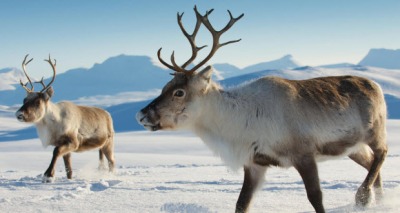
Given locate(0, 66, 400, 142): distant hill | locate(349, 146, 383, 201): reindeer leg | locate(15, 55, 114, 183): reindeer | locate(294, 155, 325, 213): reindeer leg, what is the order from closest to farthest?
1. locate(294, 155, 325, 213): reindeer leg
2. locate(349, 146, 383, 201): reindeer leg
3. locate(15, 55, 114, 183): reindeer
4. locate(0, 66, 400, 142): distant hill

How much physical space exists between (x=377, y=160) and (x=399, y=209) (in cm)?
76

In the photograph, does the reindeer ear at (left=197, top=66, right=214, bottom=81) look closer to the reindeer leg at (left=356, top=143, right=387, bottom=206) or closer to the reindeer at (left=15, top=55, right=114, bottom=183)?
the reindeer leg at (left=356, top=143, right=387, bottom=206)

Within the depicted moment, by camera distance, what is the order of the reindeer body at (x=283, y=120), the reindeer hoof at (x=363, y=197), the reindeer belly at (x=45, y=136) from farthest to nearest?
the reindeer belly at (x=45, y=136)
the reindeer hoof at (x=363, y=197)
the reindeer body at (x=283, y=120)

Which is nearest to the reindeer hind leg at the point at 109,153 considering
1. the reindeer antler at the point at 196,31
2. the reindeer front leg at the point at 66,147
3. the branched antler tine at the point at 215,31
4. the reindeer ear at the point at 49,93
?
the reindeer front leg at the point at 66,147

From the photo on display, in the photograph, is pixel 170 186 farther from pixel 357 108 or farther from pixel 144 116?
pixel 357 108

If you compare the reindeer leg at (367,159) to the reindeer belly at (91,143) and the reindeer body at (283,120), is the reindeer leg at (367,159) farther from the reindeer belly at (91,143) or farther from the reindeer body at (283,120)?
the reindeer belly at (91,143)

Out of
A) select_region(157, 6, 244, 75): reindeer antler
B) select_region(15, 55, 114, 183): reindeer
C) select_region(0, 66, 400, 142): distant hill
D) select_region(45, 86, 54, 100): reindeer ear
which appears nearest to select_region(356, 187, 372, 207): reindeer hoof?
select_region(157, 6, 244, 75): reindeer antler

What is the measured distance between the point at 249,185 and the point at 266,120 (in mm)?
734

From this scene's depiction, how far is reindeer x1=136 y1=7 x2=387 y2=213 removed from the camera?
168 inches

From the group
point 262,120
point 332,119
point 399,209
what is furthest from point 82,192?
point 399,209

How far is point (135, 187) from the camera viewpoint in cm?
645

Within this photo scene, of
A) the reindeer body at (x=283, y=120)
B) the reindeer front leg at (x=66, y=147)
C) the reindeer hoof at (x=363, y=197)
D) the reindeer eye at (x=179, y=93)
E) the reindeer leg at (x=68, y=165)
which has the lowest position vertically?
the reindeer leg at (x=68, y=165)

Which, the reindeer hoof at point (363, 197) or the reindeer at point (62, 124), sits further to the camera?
the reindeer at point (62, 124)

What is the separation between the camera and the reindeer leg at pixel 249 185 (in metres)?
4.64
